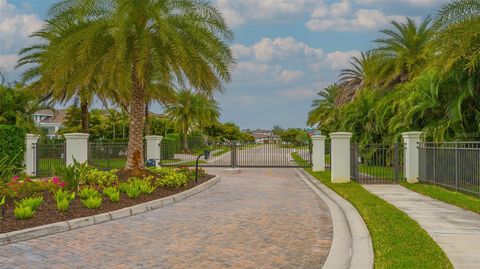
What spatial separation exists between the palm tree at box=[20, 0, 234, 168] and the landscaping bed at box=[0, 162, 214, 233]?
5.50ft

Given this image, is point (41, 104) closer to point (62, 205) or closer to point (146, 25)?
point (146, 25)

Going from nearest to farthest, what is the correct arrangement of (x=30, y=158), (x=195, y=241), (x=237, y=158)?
(x=195, y=241) < (x=30, y=158) < (x=237, y=158)

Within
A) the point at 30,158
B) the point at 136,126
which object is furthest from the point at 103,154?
the point at 136,126

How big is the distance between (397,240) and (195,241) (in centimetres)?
315

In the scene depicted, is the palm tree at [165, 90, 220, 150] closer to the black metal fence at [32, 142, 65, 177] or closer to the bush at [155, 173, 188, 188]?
the black metal fence at [32, 142, 65, 177]

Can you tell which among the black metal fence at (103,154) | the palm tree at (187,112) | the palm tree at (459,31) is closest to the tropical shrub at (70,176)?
the palm tree at (459,31)

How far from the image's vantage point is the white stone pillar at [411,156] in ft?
58.4

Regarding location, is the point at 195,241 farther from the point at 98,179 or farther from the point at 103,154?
the point at 103,154

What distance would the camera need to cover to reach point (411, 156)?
17.9 m

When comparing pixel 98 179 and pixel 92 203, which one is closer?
pixel 92 203

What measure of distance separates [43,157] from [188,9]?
12299 mm

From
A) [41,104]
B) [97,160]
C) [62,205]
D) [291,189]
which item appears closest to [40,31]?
[41,104]

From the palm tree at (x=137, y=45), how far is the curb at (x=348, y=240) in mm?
6478

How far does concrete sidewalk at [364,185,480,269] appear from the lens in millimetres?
6496
